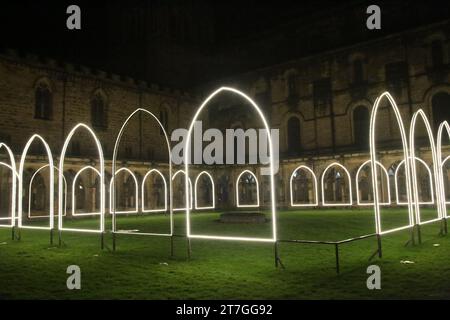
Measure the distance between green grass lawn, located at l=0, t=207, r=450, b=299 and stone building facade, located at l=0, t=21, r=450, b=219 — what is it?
44.3 feet

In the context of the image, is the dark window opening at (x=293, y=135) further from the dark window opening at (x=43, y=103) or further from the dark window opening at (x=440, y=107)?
the dark window opening at (x=43, y=103)

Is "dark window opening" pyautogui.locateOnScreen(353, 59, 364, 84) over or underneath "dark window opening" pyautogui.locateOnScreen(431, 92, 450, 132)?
over

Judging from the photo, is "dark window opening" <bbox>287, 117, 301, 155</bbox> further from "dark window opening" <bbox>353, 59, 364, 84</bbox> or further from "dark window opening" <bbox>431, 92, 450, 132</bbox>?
"dark window opening" <bbox>431, 92, 450, 132</bbox>

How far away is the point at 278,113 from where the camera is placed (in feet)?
116

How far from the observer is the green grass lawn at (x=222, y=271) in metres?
6.59

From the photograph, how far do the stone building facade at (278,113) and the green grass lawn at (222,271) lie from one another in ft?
44.3

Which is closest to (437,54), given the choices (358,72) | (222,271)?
(358,72)

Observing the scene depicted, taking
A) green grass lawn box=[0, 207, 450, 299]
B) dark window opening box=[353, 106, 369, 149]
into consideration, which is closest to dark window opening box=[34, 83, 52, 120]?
green grass lawn box=[0, 207, 450, 299]

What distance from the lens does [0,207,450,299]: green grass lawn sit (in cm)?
659

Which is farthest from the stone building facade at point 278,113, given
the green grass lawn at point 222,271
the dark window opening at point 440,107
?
the green grass lawn at point 222,271

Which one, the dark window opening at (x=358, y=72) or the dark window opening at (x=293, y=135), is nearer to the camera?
the dark window opening at (x=358, y=72)

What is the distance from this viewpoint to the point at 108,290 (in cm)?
692

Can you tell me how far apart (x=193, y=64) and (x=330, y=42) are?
15.3 metres
